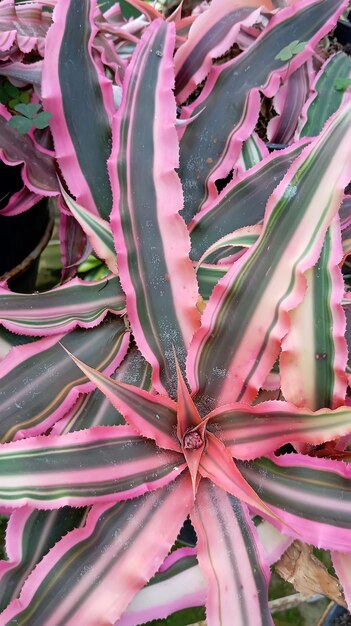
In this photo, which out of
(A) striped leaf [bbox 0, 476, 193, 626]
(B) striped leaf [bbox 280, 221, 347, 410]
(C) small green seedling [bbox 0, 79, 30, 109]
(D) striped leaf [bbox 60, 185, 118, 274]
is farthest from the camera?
(C) small green seedling [bbox 0, 79, 30, 109]

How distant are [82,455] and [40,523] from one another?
0.12 meters

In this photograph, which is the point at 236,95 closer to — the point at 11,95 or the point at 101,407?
the point at 11,95

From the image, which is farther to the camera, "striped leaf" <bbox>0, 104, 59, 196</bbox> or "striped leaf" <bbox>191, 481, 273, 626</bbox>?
"striped leaf" <bbox>0, 104, 59, 196</bbox>

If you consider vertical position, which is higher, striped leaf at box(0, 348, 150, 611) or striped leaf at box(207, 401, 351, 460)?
striped leaf at box(207, 401, 351, 460)

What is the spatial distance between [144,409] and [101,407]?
0.39ft

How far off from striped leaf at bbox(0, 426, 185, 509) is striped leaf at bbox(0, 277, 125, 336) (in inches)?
6.9

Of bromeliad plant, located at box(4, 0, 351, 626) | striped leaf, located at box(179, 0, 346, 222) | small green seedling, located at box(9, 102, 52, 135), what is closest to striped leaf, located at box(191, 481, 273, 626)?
bromeliad plant, located at box(4, 0, 351, 626)

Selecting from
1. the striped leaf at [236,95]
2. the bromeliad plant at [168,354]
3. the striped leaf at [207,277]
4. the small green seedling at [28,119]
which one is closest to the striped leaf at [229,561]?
the bromeliad plant at [168,354]

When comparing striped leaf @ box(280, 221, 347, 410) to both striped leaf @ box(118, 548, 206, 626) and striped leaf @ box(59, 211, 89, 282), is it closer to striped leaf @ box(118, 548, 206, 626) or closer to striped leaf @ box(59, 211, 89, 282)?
striped leaf @ box(118, 548, 206, 626)

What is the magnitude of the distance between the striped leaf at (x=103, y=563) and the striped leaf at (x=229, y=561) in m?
0.03

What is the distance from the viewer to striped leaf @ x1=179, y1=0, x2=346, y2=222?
86 centimetres

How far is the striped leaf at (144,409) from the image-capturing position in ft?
2.01

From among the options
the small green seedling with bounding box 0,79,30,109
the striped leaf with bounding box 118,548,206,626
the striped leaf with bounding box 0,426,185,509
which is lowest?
the striped leaf with bounding box 118,548,206,626

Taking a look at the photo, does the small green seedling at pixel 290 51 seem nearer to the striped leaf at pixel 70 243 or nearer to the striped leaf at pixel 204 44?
the striped leaf at pixel 204 44
